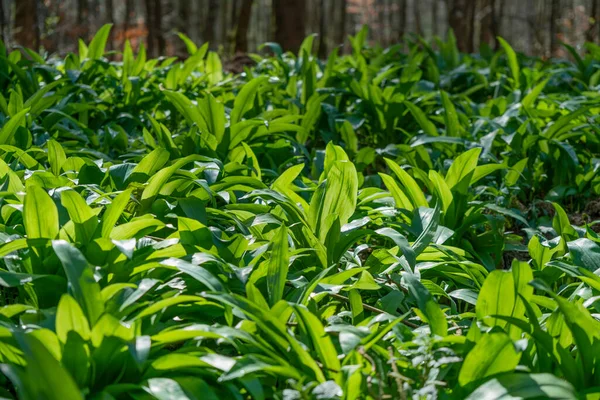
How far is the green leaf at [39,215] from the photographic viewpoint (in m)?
1.91

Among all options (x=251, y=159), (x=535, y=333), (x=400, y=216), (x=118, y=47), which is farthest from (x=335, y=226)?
(x=118, y=47)

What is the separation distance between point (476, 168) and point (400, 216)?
40 centimetres

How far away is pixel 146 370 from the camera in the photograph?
5.12 feet

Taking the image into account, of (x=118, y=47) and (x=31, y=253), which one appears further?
(x=118, y=47)

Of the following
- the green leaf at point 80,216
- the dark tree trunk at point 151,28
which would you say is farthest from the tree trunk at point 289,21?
the green leaf at point 80,216

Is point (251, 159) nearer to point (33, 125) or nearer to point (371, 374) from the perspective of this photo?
point (33, 125)

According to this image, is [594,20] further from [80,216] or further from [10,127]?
[80,216]

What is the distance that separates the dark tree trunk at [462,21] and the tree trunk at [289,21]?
2464 millimetres

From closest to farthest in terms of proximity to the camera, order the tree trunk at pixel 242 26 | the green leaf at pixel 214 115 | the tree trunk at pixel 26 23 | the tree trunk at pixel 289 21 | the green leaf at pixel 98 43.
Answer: the green leaf at pixel 214 115 → the green leaf at pixel 98 43 → the tree trunk at pixel 26 23 → the tree trunk at pixel 289 21 → the tree trunk at pixel 242 26

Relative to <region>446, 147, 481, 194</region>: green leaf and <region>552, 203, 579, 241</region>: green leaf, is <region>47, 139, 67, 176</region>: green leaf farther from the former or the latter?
<region>552, 203, 579, 241</region>: green leaf

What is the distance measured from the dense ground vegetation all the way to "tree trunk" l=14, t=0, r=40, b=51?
12.5 ft

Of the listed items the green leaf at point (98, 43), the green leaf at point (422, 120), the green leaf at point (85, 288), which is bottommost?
the green leaf at point (422, 120)

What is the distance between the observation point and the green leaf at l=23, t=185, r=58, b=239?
75.0 inches

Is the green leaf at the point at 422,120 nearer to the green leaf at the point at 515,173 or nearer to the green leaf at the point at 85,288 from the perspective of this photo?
the green leaf at the point at 515,173
